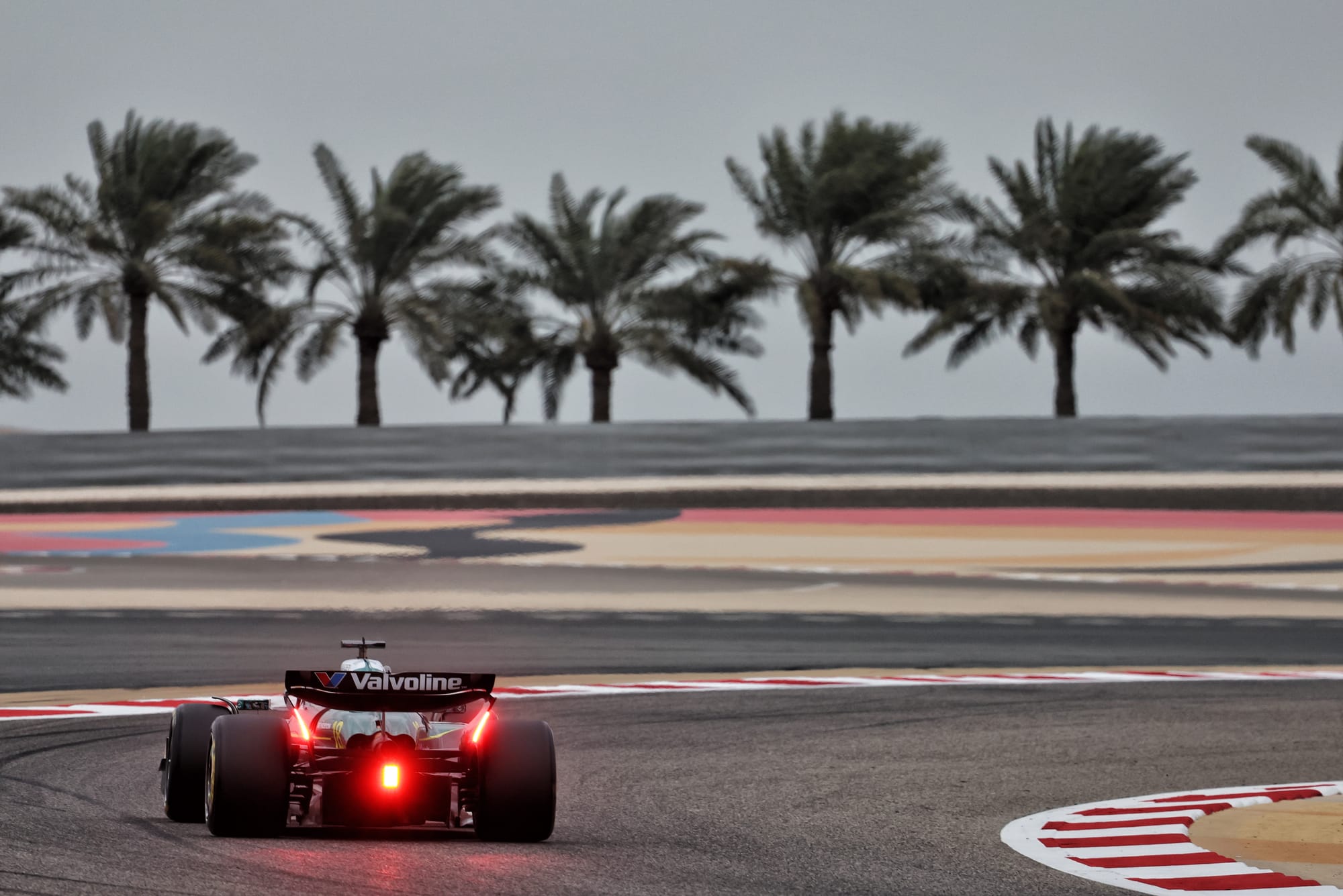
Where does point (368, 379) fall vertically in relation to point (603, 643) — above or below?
above

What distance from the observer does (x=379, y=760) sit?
807cm

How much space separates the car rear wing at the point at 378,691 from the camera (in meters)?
8.23

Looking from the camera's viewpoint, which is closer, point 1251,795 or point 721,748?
point 1251,795

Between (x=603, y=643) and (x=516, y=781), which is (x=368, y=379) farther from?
(x=516, y=781)

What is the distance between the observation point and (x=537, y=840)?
8602mm

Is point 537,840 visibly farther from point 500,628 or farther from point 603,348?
point 603,348

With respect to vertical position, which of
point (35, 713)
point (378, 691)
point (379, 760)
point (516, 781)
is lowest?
point (35, 713)

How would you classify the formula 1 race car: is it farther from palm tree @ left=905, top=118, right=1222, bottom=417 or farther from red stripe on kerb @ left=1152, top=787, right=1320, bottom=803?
palm tree @ left=905, top=118, right=1222, bottom=417

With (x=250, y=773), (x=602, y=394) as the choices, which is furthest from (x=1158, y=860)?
(x=602, y=394)

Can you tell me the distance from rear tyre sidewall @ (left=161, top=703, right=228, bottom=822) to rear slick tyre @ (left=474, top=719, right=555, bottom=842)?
120 centimetres

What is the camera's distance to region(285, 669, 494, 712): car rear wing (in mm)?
8234

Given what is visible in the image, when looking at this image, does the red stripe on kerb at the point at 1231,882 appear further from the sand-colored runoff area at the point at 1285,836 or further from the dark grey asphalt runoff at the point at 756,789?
the dark grey asphalt runoff at the point at 756,789

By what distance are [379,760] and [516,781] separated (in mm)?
626

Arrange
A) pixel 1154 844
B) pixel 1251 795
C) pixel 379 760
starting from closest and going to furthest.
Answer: pixel 379 760, pixel 1154 844, pixel 1251 795
